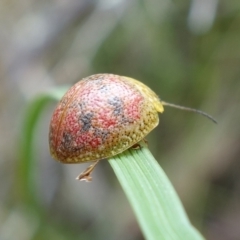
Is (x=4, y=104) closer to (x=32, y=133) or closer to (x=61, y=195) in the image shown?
(x=61, y=195)

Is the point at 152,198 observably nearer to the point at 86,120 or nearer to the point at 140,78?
→ the point at 86,120

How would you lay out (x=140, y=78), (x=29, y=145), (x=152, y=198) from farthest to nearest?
1. (x=140, y=78)
2. (x=29, y=145)
3. (x=152, y=198)

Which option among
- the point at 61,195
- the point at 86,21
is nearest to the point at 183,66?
the point at 86,21

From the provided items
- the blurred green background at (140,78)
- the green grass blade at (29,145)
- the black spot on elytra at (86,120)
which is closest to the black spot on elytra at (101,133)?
the black spot on elytra at (86,120)

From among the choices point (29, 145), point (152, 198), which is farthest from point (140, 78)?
point (152, 198)

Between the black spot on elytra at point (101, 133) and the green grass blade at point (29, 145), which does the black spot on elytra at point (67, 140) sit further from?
the green grass blade at point (29, 145)

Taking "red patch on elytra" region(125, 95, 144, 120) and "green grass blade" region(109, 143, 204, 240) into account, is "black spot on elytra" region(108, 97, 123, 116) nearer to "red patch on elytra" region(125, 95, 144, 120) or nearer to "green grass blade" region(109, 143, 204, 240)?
"red patch on elytra" region(125, 95, 144, 120)
